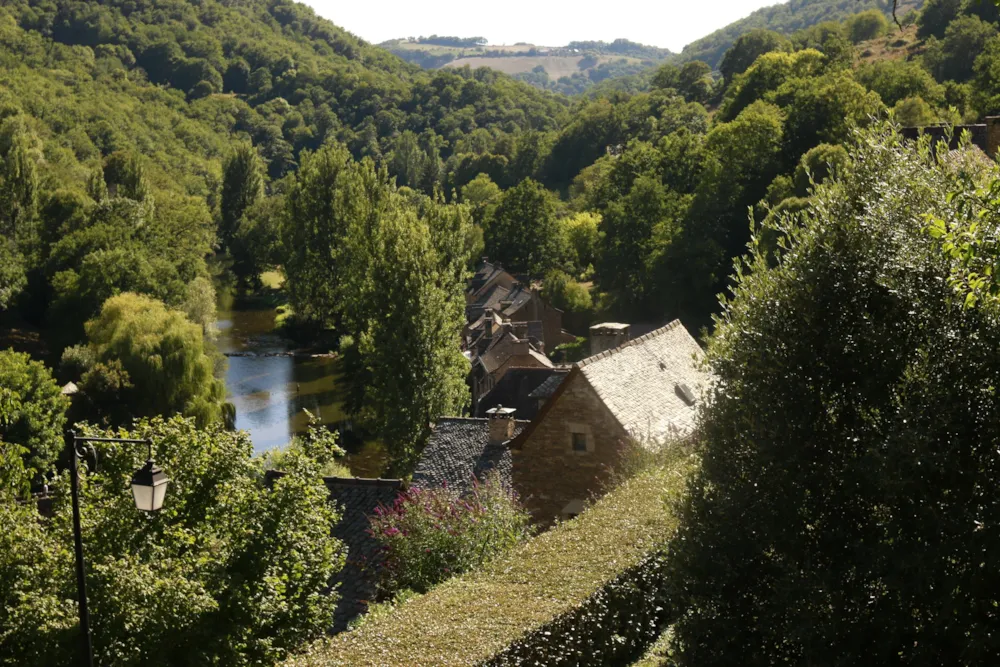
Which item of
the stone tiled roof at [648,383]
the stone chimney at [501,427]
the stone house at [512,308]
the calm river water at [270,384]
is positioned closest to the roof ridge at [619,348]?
the stone tiled roof at [648,383]

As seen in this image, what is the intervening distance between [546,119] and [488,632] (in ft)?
550

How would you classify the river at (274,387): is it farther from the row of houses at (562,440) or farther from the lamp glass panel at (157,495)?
the lamp glass panel at (157,495)

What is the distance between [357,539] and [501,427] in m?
4.63

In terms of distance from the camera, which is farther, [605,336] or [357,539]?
[605,336]

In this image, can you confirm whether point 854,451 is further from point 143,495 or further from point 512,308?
point 512,308

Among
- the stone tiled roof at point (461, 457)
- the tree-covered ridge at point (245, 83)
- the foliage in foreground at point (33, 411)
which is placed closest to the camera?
the stone tiled roof at point (461, 457)

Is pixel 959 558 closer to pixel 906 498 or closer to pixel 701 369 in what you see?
pixel 906 498

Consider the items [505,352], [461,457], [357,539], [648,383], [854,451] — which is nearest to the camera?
[854,451]

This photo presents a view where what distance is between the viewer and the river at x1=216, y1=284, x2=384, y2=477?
143ft

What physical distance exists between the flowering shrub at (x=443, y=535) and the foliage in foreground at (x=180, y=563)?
1.57 m

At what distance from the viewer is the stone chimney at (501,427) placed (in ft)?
78.5

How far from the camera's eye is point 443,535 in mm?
17344

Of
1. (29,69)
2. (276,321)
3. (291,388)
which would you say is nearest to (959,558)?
(291,388)

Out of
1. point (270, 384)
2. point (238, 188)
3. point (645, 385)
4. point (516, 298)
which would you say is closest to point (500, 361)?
A: point (270, 384)
